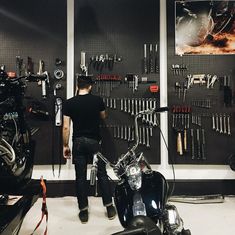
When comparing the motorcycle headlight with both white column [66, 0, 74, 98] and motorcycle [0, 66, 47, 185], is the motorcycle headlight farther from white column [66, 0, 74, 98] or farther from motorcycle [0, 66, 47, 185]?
white column [66, 0, 74, 98]

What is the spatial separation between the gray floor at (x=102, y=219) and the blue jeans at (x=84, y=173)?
227 mm

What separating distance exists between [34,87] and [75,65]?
67 cm

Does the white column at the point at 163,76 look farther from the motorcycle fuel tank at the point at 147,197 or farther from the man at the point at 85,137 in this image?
the motorcycle fuel tank at the point at 147,197

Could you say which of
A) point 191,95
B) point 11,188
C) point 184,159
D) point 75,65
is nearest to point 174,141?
point 184,159

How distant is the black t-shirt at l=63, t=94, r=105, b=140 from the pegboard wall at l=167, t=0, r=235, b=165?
1183 mm

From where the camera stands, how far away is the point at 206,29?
3914mm

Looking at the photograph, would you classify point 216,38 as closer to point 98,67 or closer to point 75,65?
point 98,67

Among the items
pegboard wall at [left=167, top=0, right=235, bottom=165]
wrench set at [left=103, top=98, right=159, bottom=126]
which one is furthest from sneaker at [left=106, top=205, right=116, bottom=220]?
wrench set at [left=103, top=98, right=159, bottom=126]

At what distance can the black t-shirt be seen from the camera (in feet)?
10.6

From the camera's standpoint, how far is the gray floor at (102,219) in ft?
9.21

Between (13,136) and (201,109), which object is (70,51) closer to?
(201,109)

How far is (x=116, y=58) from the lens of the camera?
3936 millimetres

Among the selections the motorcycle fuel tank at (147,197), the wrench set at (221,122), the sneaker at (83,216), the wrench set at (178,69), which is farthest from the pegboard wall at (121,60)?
the motorcycle fuel tank at (147,197)

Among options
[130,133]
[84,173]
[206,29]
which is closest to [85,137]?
[84,173]
